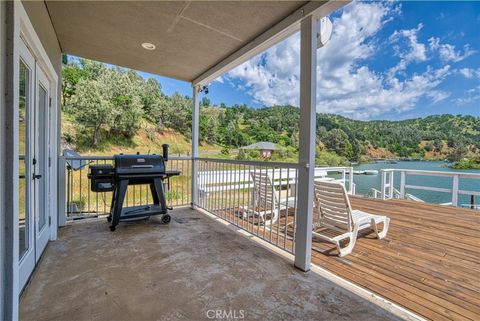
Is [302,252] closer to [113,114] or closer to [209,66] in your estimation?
[209,66]

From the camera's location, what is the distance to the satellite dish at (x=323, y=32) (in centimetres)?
247

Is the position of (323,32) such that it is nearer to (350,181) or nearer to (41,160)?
(41,160)

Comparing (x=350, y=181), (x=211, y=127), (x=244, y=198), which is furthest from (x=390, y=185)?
(x=211, y=127)

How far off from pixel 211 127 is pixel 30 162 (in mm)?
13634

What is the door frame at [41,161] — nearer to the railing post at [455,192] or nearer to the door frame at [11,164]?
the door frame at [11,164]

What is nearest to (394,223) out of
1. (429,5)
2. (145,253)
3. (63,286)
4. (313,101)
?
(313,101)

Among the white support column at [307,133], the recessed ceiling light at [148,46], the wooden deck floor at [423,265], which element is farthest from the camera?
the recessed ceiling light at [148,46]

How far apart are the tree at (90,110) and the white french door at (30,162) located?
13.5 m

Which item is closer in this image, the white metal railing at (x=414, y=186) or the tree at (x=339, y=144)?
the white metal railing at (x=414, y=186)

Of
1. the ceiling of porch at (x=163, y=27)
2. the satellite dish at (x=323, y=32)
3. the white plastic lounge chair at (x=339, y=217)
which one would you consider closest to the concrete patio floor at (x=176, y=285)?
the white plastic lounge chair at (x=339, y=217)

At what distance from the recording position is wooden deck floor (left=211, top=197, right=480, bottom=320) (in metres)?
1.80

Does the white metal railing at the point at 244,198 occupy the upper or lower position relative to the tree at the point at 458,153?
lower

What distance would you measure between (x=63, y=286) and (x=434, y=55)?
970 inches

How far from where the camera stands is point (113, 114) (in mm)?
14758
